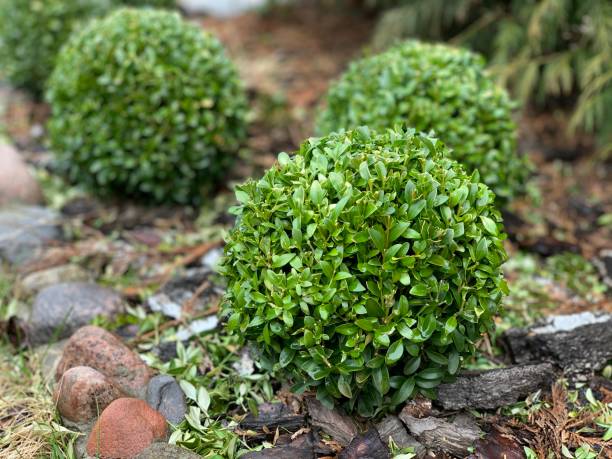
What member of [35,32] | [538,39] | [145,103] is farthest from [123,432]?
[538,39]

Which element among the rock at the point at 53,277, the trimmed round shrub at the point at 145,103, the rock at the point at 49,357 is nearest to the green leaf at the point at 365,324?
the rock at the point at 49,357

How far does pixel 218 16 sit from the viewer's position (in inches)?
312

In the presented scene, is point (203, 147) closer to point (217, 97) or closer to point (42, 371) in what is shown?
point (217, 97)

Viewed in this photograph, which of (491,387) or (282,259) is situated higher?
(282,259)

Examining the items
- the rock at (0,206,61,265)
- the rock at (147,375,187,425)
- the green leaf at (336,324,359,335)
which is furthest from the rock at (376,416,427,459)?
the rock at (0,206,61,265)

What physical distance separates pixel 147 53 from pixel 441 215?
226 cm

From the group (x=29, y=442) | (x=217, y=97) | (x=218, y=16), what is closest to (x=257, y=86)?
(x=217, y=97)

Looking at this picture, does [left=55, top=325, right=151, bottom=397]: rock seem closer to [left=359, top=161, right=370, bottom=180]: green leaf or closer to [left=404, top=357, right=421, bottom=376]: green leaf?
[left=404, top=357, right=421, bottom=376]: green leaf

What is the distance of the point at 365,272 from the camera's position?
86.4 inches

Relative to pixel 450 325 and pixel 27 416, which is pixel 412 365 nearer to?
pixel 450 325

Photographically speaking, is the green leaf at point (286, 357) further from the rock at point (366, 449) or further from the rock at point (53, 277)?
the rock at point (53, 277)

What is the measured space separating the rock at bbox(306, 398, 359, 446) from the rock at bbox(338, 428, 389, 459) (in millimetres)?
77

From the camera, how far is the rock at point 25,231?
3.62 meters

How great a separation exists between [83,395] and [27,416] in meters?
0.31
